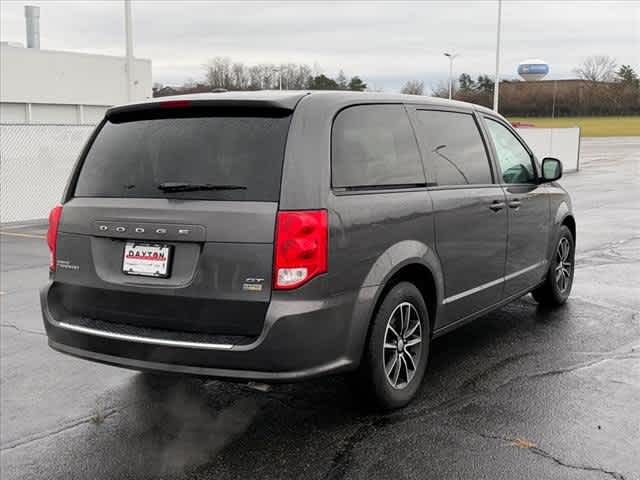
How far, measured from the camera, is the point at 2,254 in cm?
1051

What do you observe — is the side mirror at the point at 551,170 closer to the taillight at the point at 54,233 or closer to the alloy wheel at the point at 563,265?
the alloy wheel at the point at 563,265

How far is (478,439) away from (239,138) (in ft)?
6.53

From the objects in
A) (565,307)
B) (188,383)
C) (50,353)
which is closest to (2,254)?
(50,353)

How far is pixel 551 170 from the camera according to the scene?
601cm

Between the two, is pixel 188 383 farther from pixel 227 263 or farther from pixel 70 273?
pixel 227 263

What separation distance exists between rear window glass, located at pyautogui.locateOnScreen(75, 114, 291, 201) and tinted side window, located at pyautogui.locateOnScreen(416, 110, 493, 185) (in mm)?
1221

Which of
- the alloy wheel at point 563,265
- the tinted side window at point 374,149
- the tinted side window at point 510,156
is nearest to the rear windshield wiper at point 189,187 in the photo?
the tinted side window at point 374,149

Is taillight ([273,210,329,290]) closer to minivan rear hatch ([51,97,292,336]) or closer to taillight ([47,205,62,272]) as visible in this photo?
minivan rear hatch ([51,97,292,336])

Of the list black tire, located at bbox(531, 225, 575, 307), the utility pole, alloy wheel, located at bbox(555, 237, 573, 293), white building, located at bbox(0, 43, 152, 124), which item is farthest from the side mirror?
white building, located at bbox(0, 43, 152, 124)

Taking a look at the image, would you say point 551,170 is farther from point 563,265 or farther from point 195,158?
point 195,158

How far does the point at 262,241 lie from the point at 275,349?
52 cm

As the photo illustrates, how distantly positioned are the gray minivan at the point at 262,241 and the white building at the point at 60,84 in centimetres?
2705

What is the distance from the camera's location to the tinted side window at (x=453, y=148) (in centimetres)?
459

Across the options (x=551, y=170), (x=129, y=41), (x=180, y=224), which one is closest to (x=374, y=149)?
(x=180, y=224)
